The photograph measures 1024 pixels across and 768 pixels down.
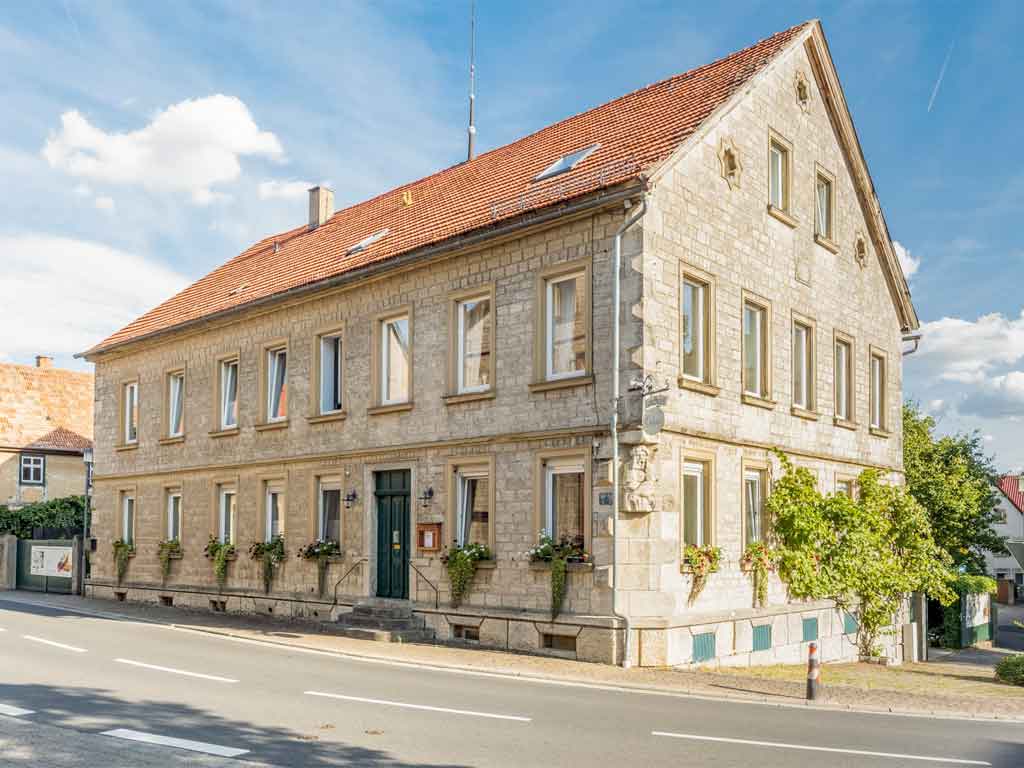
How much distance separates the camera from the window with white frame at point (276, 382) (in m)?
24.0

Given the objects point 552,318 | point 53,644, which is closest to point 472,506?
point 552,318

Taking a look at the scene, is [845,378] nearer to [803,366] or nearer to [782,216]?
[803,366]

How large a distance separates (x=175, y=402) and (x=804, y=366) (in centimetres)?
1548

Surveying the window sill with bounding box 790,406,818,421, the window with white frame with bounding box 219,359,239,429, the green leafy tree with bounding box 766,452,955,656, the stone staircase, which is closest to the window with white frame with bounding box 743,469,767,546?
the green leafy tree with bounding box 766,452,955,656

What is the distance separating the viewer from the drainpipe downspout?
16.2 m

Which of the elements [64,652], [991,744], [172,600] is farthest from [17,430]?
[991,744]

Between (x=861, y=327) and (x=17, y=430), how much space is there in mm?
36839

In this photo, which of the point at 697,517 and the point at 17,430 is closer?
the point at 697,517

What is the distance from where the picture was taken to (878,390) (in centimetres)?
2480

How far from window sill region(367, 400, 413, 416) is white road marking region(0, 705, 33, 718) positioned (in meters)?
10.5

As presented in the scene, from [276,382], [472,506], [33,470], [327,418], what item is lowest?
[472,506]

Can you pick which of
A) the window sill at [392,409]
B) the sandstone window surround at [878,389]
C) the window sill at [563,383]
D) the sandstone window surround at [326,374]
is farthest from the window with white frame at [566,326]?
the sandstone window surround at [878,389]

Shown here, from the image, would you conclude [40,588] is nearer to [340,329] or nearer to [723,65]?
[340,329]

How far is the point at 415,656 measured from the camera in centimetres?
1641
